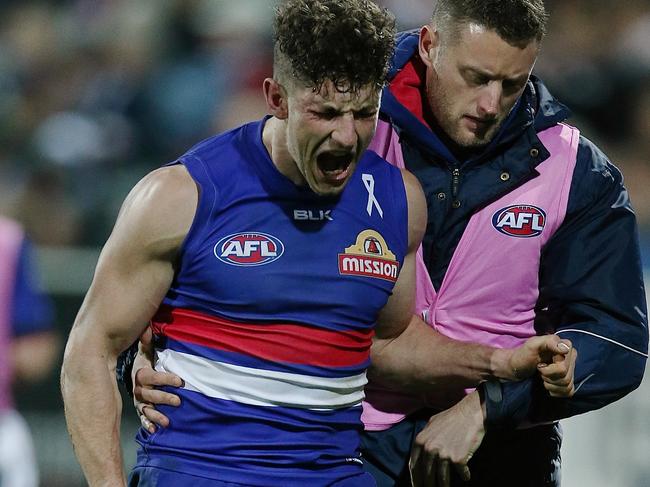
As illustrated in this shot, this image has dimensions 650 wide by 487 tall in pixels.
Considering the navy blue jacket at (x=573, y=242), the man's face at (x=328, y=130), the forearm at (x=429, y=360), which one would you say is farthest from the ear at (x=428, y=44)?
the forearm at (x=429, y=360)

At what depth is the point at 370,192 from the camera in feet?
10.2

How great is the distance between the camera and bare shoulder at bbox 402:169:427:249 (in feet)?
10.5

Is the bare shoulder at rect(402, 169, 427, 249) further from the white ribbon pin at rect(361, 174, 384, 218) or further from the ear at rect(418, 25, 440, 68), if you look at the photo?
the ear at rect(418, 25, 440, 68)

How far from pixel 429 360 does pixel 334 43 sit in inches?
33.9

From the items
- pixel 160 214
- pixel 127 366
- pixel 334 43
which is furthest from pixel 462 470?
pixel 334 43

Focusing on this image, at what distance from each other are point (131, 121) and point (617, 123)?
9.72ft

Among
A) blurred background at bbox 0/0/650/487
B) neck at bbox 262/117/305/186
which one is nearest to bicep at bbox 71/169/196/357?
neck at bbox 262/117/305/186

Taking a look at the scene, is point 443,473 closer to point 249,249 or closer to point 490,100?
point 249,249

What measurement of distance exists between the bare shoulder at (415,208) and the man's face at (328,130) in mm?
266

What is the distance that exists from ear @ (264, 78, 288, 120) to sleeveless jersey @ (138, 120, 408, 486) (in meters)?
0.11

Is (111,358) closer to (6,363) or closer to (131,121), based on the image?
(6,363)

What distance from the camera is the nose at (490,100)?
320 centimetres

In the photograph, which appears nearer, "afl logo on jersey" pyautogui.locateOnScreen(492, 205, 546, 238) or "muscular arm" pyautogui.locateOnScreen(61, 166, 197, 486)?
"muscular arm" pyautogui.locateOnScreen(61, 166, 197, 486)

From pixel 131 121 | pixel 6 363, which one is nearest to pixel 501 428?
pixel 6 363
